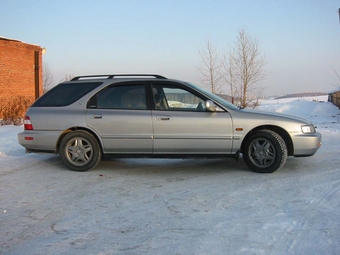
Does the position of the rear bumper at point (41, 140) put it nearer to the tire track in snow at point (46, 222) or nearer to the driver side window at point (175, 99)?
the tire track in snow at point (46, 222)

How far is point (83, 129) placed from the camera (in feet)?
19.6

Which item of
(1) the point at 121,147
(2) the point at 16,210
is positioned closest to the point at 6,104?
(1) the point at 121,147

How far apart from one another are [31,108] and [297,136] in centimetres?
461

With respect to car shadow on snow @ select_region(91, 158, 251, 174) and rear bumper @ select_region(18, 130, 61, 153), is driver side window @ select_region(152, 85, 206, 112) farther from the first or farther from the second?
rear bumper @ select_region(18, 130, 61, 153)

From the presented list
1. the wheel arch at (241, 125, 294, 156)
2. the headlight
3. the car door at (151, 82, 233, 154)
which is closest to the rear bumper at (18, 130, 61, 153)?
the car door at (151, 82, 233, 154)

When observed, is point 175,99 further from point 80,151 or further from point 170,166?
point 80,151

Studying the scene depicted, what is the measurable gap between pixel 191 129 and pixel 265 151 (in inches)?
50.0

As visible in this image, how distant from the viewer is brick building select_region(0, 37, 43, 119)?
21.4 meters

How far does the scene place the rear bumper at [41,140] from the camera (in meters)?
6.00

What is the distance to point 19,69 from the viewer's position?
74.6ft

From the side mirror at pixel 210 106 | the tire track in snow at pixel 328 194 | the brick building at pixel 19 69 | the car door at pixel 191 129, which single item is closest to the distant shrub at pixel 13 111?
the brick building at pixel 19 69

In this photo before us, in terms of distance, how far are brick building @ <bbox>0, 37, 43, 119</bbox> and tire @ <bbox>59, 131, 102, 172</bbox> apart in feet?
50.3

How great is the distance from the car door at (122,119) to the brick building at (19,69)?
15.5 m

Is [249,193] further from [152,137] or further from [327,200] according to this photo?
[152,137]
